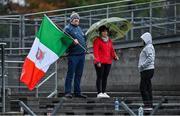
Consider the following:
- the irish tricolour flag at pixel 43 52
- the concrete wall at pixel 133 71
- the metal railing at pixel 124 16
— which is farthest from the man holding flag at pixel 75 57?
the metal railing at pixel 124 16

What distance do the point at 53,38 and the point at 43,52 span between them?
0.40 meters

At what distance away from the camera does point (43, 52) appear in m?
19.3

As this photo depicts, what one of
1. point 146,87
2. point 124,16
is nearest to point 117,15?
point 124,16

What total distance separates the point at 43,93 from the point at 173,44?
4.26 metres

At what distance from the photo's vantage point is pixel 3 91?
19578 millimetres

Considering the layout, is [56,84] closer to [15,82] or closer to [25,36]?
[15,82]

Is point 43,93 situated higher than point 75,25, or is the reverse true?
Result: point 75,25

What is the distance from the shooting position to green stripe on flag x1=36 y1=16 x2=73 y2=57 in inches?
747

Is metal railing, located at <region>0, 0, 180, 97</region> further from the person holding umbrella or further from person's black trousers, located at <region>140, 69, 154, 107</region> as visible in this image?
person's black trousers, located at <region>140, 69, 154, 107</region>

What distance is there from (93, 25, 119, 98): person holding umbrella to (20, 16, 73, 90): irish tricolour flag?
686mm

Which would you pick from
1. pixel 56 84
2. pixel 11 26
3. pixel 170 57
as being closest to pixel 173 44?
pixel 170 57

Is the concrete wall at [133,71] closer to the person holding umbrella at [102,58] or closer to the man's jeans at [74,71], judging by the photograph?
the person holding umbrella at [102,58]

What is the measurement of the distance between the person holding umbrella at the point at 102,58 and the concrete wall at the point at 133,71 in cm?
482

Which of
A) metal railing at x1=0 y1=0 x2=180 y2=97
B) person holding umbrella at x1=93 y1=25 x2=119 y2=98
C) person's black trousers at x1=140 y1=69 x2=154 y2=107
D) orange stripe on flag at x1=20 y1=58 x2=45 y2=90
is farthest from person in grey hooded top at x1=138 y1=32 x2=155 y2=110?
metal railing at x1=0 y1=0 x2=180 y2=97
